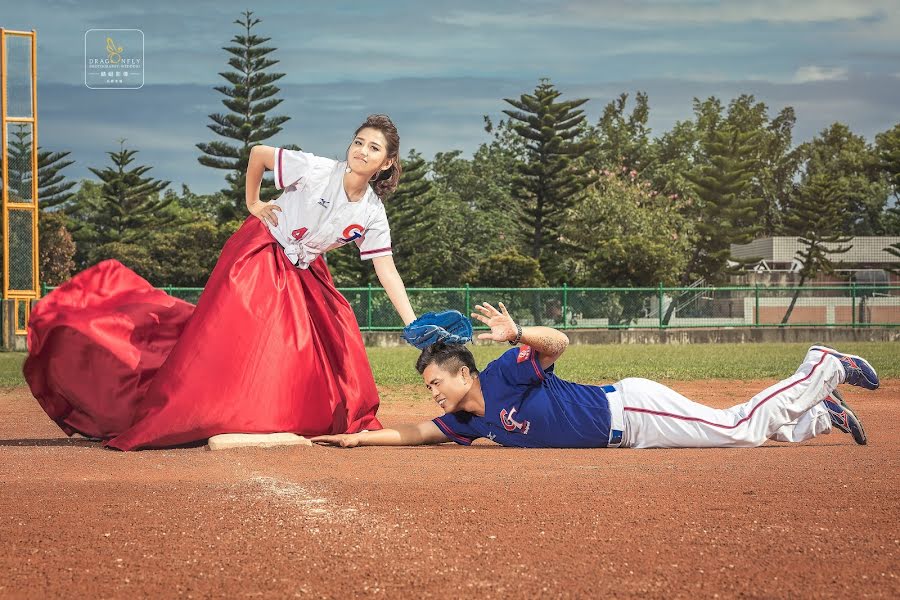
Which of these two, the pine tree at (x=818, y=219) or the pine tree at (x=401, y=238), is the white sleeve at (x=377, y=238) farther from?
the pine tree at (x=818, y=219)

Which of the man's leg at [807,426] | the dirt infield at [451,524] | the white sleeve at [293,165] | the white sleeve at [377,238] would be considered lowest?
the dirt infield at [451,524]

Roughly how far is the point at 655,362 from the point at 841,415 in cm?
1318

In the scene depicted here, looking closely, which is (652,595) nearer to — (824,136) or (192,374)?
(192,374)

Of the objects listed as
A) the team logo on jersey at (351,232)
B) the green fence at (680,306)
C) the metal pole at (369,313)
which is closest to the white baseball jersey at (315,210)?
the team logo on jersey at (351,232)

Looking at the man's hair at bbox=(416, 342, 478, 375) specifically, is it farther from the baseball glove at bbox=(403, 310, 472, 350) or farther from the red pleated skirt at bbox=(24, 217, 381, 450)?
the red pleated skirt at bbox=(24, 217, 381, 450)

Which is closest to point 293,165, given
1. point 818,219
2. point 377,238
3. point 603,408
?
point 377,238

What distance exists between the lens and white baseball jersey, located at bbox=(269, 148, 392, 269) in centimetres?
682

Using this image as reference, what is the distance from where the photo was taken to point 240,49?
38.1 m

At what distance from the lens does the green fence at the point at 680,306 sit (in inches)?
1148

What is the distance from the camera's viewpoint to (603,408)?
6.30m

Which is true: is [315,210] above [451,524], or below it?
above

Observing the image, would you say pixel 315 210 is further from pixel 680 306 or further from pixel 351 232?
pixel 680 306

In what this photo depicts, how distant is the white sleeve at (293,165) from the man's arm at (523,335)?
1.82m

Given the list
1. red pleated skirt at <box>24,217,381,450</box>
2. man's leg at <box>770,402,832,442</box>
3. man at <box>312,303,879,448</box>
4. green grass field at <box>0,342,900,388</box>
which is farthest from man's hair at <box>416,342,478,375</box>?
green grass field at <box>0,342,900,388</box>
